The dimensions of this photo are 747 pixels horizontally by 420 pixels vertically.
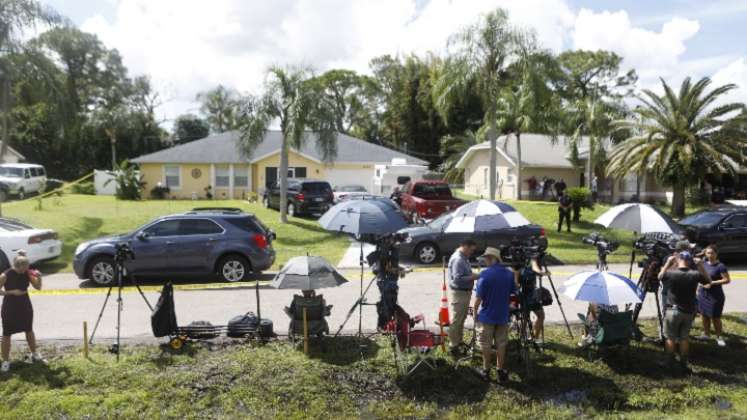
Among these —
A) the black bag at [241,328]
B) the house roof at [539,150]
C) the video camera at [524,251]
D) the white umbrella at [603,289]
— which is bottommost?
the black bag at [241,328]

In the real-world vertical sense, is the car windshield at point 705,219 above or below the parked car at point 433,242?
above

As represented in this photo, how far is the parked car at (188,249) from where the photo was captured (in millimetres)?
12438

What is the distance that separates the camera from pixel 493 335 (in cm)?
705

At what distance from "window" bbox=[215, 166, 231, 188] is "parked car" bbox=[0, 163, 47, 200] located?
10.7 m

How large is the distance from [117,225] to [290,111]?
24.5ft

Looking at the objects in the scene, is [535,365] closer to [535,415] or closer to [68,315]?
[535,415]

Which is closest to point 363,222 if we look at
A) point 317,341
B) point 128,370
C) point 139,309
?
point 317,341

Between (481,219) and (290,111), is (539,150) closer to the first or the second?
(290,111)

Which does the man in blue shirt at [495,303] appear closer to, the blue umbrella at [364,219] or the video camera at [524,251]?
the video camera at [524,251]

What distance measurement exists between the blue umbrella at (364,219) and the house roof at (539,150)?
2392 cm

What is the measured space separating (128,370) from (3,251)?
27.6ft

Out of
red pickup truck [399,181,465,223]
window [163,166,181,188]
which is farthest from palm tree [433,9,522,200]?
window [163,166,181,188]

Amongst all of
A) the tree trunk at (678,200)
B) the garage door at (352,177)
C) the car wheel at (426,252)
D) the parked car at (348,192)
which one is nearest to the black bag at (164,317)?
the car wheel at (426,252)

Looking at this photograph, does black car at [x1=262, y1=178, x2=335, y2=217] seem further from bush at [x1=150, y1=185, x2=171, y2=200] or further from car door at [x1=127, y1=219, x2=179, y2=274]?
bush at [x1=150, y1=185, x2=171, y2=200]
